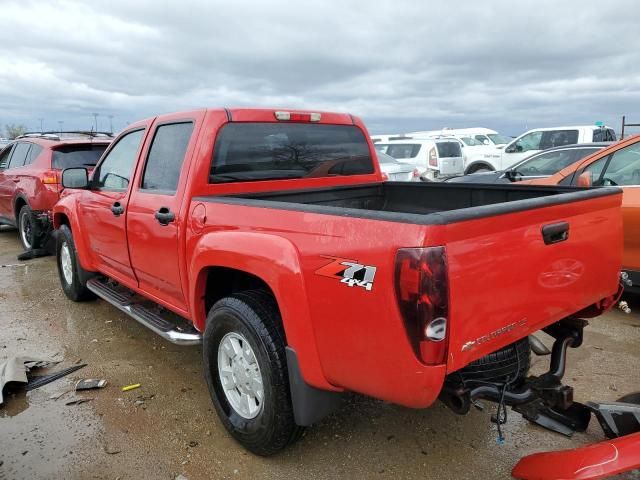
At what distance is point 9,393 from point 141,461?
1.44m

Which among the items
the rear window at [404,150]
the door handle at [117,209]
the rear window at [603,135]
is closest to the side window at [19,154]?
the door handle at [117,209]

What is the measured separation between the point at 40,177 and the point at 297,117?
206 inches

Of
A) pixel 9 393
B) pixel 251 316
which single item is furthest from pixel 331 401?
pixel 9 393

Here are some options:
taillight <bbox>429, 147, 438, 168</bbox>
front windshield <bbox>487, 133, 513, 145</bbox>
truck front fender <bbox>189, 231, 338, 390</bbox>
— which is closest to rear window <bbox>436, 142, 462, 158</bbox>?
taillight <bbox>429, 147, 438, 168</bbox>

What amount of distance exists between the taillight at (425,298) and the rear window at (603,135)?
14.5m

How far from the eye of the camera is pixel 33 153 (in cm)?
791

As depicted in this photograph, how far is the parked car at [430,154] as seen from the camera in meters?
14.7

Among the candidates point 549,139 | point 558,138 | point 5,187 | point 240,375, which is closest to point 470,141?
point 549,139

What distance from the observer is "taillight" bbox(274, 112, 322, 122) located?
3627 millimetres

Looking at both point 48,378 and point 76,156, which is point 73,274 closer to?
point 48,378

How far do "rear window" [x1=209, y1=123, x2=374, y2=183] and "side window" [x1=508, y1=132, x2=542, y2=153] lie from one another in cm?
1216

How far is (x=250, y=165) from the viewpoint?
3.48m

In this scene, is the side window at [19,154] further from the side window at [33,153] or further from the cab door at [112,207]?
the cab door at [112,207]

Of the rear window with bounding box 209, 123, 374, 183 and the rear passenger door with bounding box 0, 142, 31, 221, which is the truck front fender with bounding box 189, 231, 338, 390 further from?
the rear passenger door with bounding box 0, 142, 31, 221
